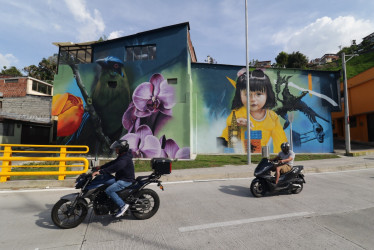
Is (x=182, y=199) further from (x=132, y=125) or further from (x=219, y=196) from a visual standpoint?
(x=132, y=125)

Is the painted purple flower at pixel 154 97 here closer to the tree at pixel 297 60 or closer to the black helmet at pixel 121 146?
the black helmet at pixel 121 146

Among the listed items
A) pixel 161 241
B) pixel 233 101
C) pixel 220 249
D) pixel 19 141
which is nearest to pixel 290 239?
pixel 220 249

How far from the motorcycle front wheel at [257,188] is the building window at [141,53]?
11006mm

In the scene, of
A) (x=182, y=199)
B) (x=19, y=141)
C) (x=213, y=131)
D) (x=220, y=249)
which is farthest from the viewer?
(x=19, y=141)

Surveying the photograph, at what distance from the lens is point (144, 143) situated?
13.3m

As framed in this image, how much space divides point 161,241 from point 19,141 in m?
24.7

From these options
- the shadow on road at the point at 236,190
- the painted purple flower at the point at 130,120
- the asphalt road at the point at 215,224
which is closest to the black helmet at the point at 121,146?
the asphalt road at the point at 215,224

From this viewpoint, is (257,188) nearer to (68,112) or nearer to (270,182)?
(270,182)

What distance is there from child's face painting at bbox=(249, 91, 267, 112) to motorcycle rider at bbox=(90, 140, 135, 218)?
13.2 meters

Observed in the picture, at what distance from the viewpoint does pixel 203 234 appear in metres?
3.38

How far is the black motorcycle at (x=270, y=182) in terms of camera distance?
5449 millimetres

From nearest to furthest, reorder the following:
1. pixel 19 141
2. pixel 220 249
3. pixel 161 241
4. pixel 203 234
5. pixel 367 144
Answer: pixel 220 249 → pixel 161 241 → pixel 203 234 → pixel 367 144 → pixel 19 141

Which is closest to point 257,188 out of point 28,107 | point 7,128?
point 7,128

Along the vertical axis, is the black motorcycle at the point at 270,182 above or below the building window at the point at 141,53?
below
